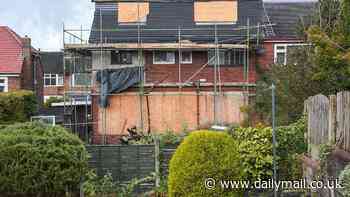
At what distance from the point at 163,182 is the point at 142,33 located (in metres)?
16.4

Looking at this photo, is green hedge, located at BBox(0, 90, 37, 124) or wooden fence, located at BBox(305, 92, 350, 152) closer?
wooden fence, located at BBox(305, 92, 350, 152)

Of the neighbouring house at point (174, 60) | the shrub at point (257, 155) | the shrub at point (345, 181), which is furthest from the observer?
the neighbouring house at point (174, 60)

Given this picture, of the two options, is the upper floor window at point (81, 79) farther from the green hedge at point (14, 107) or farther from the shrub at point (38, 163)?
the shrub at point (38, 163)

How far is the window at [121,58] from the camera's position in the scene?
30406 mm

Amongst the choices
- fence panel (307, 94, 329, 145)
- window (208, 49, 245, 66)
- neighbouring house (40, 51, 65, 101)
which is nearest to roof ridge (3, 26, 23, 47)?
window (208, 49, 245, 66)

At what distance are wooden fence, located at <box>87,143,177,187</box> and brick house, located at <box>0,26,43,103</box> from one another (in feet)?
59.8

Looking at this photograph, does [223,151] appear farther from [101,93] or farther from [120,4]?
[120,4]

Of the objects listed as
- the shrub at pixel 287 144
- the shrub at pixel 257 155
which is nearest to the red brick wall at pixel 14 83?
the shrub at pixel 257 155

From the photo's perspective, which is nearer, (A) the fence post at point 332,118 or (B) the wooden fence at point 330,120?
(B) the wooden fence at point 330,120

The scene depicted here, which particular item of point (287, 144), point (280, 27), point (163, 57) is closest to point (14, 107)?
point (163, 57)

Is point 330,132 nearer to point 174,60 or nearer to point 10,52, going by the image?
point 174,60

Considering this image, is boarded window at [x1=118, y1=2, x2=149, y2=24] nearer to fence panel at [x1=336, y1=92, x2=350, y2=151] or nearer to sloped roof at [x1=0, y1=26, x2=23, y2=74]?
sloped roof at [x1=0, y1=26, x2=23, y2=74]

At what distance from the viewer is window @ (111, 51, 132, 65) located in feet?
99.8

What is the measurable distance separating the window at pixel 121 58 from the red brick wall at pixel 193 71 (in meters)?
0.97
